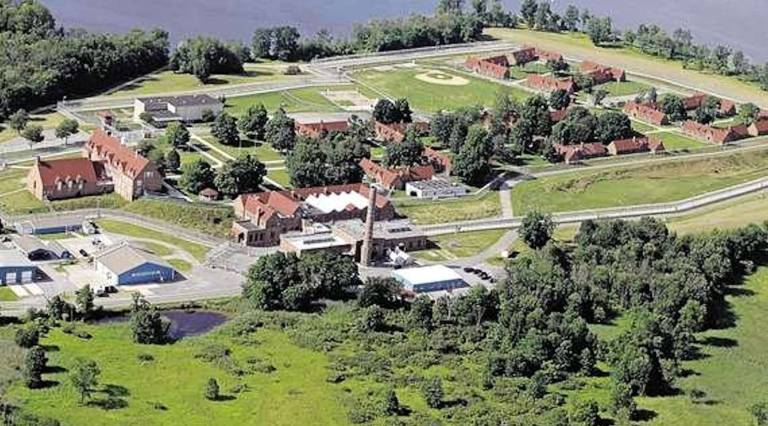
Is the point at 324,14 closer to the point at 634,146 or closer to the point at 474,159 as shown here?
the point at 634,146

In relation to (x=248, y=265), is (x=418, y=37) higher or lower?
higher

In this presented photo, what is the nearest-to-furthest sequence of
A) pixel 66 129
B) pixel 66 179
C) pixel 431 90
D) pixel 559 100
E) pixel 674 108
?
pixel 66 179
pixel 66 129
pixel 559 100
pixel 674 108
pixel 431 90

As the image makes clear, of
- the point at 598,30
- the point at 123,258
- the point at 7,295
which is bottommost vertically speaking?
the point at 7,295

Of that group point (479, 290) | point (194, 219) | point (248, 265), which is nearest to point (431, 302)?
point (479, 290)

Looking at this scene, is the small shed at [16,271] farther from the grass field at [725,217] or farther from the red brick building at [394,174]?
the grass field at [725,217]

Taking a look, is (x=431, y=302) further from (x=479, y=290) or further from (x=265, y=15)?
(x=265, y=15)

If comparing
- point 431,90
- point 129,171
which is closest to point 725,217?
point 431,90
